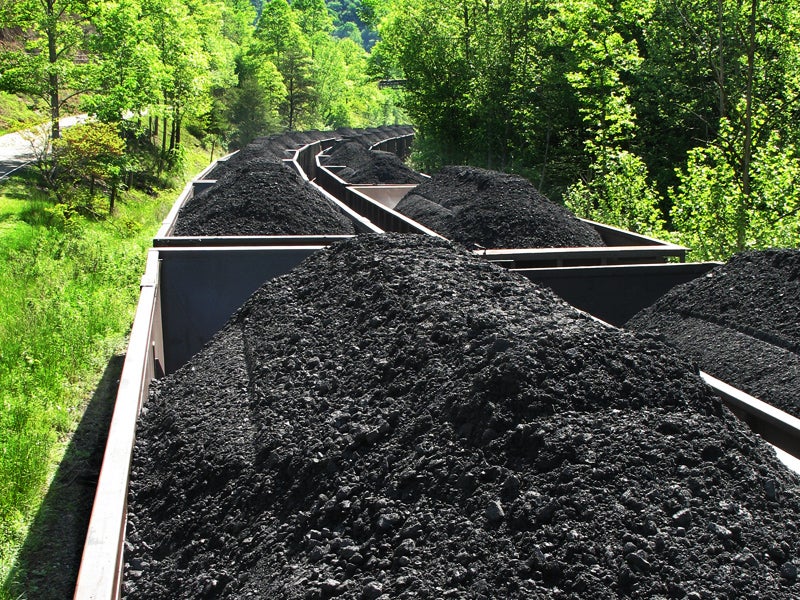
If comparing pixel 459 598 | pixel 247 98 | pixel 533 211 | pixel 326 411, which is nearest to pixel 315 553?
pixel 459 598

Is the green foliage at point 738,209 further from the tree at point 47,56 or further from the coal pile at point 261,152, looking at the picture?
the tree at point 47,56

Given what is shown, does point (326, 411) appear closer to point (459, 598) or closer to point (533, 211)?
point (459, 598)

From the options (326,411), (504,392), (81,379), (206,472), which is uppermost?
(504,392)

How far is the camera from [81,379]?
8.15 metres

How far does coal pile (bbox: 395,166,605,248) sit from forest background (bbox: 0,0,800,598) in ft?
10.3

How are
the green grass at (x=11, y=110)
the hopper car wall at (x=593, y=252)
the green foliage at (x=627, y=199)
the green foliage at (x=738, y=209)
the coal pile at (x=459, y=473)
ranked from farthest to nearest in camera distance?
1. the green grass at (x=11, y=110)
2. the green foliage at (x=627, y=199)
3. the green foliage at (x=738, y=209)
4. the hopper car wall at (x=593, y=252)
5. the coal pile at (x=459, y=473)

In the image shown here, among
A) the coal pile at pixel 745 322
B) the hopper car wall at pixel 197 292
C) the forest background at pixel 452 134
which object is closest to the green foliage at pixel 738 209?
the forest background at pixel 452 134

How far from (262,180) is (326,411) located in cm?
599

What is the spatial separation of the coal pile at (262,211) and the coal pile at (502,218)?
1381 mm

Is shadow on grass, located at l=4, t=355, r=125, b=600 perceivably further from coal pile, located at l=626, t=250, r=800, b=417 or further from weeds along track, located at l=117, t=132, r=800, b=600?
coal pile, located at l=626, t=250, r=800, b=417

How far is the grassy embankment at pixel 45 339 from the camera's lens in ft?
18.2

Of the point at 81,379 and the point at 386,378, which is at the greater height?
the point at 386,378

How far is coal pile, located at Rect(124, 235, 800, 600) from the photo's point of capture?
2598 mm

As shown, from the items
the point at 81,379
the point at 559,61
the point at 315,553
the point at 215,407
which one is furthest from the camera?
the point at 559,61
